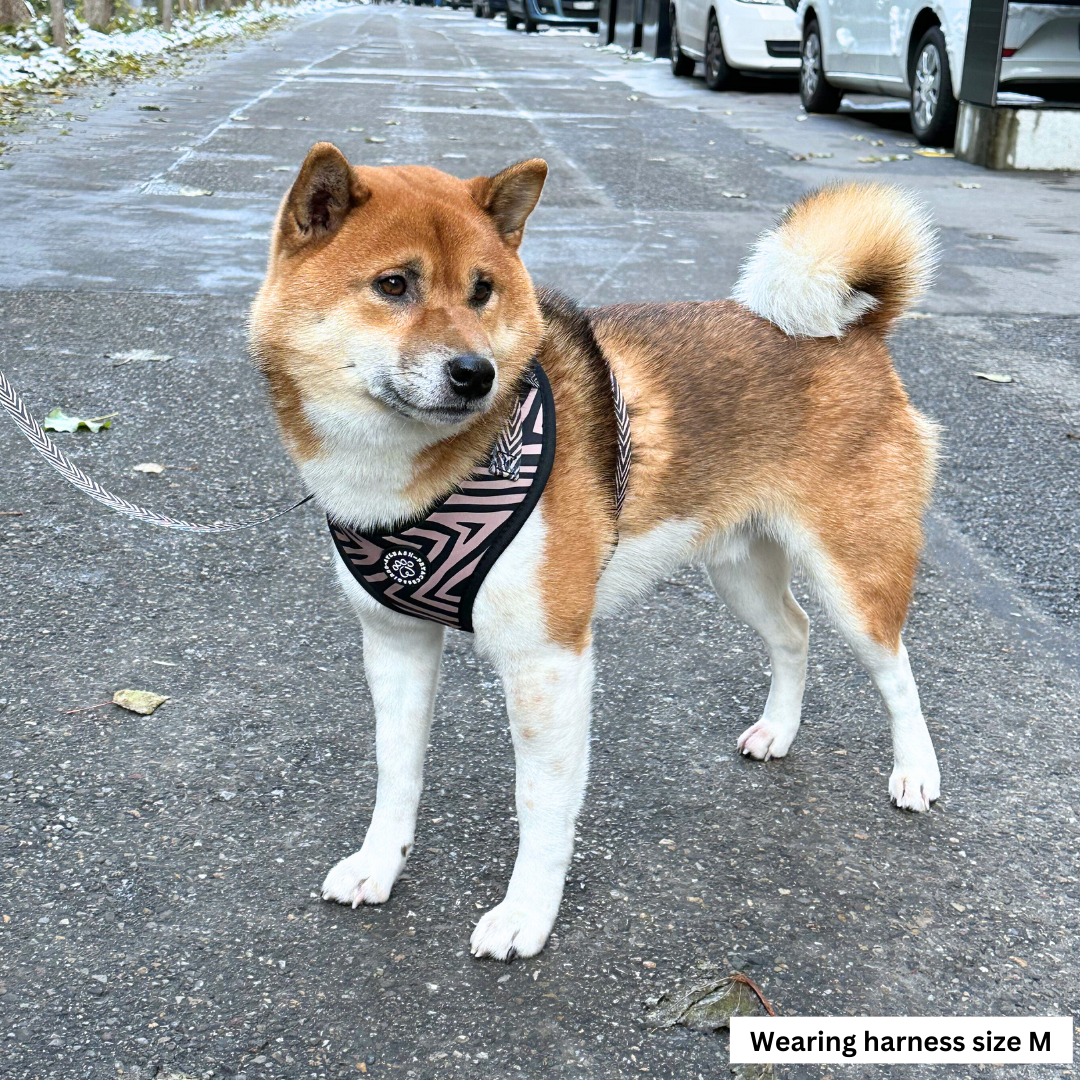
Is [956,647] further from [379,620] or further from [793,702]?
[379,620]

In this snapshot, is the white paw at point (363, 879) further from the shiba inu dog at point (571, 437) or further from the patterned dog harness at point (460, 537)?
the patterned dog harness at point (460, 537)

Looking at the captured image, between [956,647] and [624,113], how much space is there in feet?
40.2

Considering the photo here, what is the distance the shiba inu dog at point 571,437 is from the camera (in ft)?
7.73

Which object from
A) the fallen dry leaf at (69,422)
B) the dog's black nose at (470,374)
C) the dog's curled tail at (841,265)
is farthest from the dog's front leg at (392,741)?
the fallen dry leaf at (69,422)

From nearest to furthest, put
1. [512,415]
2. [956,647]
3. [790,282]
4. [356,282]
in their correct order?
[356,282]
[512,415]
[790,282]
[956,647]

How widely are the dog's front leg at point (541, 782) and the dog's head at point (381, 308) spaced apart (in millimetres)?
531

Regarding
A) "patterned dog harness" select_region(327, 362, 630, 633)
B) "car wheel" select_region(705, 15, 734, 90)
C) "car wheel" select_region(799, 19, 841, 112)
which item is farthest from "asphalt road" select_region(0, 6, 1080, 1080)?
"car wheel" select_region(705, 15, 734, 90)

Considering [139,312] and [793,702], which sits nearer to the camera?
[793,702]

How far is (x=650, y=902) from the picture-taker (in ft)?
8.88

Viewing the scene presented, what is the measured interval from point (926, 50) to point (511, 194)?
10.6m

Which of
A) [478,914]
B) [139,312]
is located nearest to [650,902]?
[478,914]

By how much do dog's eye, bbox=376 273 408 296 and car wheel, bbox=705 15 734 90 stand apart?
1559cm

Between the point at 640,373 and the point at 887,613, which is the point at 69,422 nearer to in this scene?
the point at 640,373

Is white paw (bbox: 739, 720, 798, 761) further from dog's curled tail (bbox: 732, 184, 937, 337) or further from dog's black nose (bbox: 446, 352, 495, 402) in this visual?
dog's black nose (bbox: 446, 352, 495, 402)
